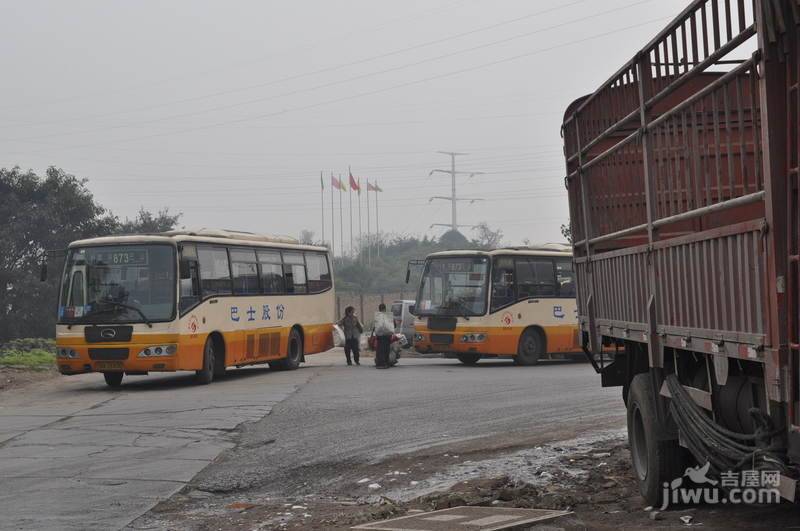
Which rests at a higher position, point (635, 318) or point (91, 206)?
point (91, 206)

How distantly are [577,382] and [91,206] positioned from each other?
3344 cm

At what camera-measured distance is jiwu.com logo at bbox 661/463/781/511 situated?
705 cm

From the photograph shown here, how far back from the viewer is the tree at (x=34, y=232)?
45.0 m

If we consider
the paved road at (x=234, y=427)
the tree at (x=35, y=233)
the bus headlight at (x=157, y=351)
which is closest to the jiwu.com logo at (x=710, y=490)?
the paved road at (x=234, y=427)

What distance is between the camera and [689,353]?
7.92 meters

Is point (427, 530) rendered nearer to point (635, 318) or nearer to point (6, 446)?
point (635, 318)

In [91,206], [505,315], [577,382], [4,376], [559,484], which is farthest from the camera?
[91,206]

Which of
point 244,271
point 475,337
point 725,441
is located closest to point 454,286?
point 475,337

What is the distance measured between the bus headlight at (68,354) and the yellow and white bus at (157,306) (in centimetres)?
2

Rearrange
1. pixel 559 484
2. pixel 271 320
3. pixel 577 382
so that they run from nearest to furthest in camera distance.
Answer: pixel 559 484, pixel 577 382, pixel 271 320

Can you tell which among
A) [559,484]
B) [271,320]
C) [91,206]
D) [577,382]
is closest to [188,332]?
[271,320]

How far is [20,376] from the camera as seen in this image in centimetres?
2520

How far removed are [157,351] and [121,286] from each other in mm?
1407

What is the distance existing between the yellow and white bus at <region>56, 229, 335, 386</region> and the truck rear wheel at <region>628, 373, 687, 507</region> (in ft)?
44.9
